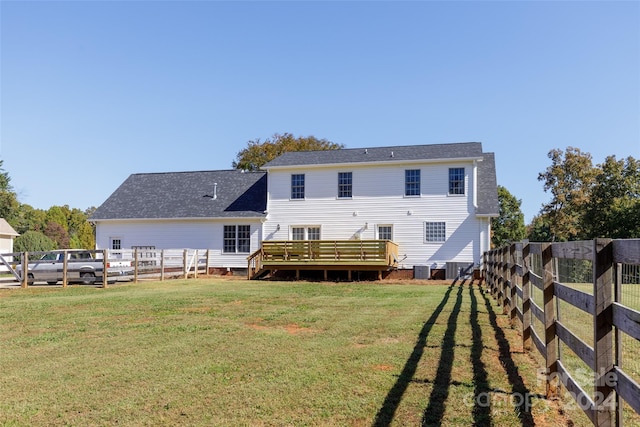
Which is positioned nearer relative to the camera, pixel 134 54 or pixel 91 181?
pixel 134 54

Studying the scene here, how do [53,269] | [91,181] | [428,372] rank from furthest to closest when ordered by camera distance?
[91,181], [53,269], [428,372]

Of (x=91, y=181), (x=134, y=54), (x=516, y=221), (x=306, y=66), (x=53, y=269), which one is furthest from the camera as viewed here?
(x=516, y=221)

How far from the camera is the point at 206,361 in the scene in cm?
576

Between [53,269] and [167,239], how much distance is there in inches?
341

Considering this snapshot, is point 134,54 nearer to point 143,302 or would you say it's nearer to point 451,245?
point 143,302

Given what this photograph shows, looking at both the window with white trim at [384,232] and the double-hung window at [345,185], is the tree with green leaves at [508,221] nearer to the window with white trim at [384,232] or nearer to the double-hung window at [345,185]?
the window with white trim at [384,232]

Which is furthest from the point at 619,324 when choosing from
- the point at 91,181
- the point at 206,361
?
the point at 91,181

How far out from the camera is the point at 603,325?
2977 mm

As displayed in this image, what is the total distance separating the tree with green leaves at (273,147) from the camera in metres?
46.9

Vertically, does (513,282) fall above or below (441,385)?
above

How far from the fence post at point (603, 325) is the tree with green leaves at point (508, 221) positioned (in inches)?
2511

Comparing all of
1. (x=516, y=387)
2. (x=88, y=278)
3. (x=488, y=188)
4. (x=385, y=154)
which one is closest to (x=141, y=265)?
(x=88, y=278)

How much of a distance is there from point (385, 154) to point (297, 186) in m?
5.30

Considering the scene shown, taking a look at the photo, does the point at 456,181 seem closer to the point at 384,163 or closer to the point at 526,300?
the point at 384,163
